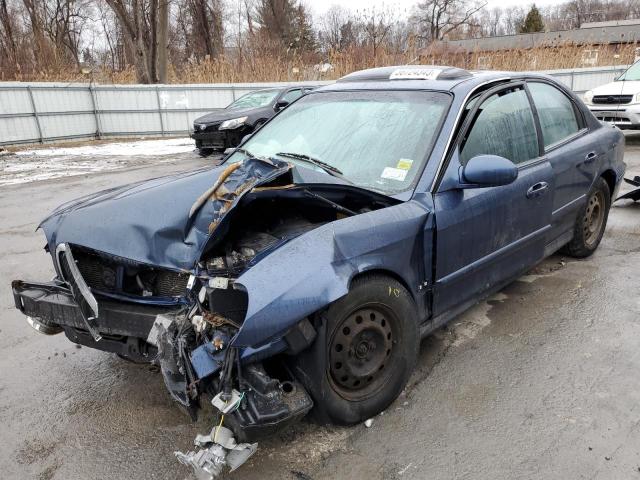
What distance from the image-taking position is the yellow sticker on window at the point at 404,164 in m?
2.86

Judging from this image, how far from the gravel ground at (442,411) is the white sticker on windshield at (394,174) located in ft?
3.73

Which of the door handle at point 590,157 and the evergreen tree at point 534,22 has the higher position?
the evergreen tree at point 534,22

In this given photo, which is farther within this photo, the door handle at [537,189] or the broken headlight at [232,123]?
the broken headlight at [232,123]

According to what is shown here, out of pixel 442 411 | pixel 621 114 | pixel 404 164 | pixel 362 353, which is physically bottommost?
pixel 442 411

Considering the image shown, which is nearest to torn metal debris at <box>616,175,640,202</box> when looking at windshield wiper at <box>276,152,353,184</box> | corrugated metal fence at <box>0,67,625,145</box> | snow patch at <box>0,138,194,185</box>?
windshield wiper at <box>276,152,353,184</box>

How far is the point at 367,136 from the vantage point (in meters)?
3.11

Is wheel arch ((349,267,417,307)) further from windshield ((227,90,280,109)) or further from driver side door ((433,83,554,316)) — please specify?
windshield ((227,90,280,109))

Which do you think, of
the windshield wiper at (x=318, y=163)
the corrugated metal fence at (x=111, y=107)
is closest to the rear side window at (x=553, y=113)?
the windshield wiper at (x=318, y=163)

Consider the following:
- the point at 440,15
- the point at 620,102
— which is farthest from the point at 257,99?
the point at 440,15

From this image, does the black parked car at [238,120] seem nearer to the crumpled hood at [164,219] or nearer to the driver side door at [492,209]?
the driver side door at [492,209]

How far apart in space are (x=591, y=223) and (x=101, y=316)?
4.10 meters

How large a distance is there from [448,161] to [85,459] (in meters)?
2.38

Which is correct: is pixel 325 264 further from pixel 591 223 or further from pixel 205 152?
pixel 205 152

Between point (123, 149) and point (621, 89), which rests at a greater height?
point (621, 89)
